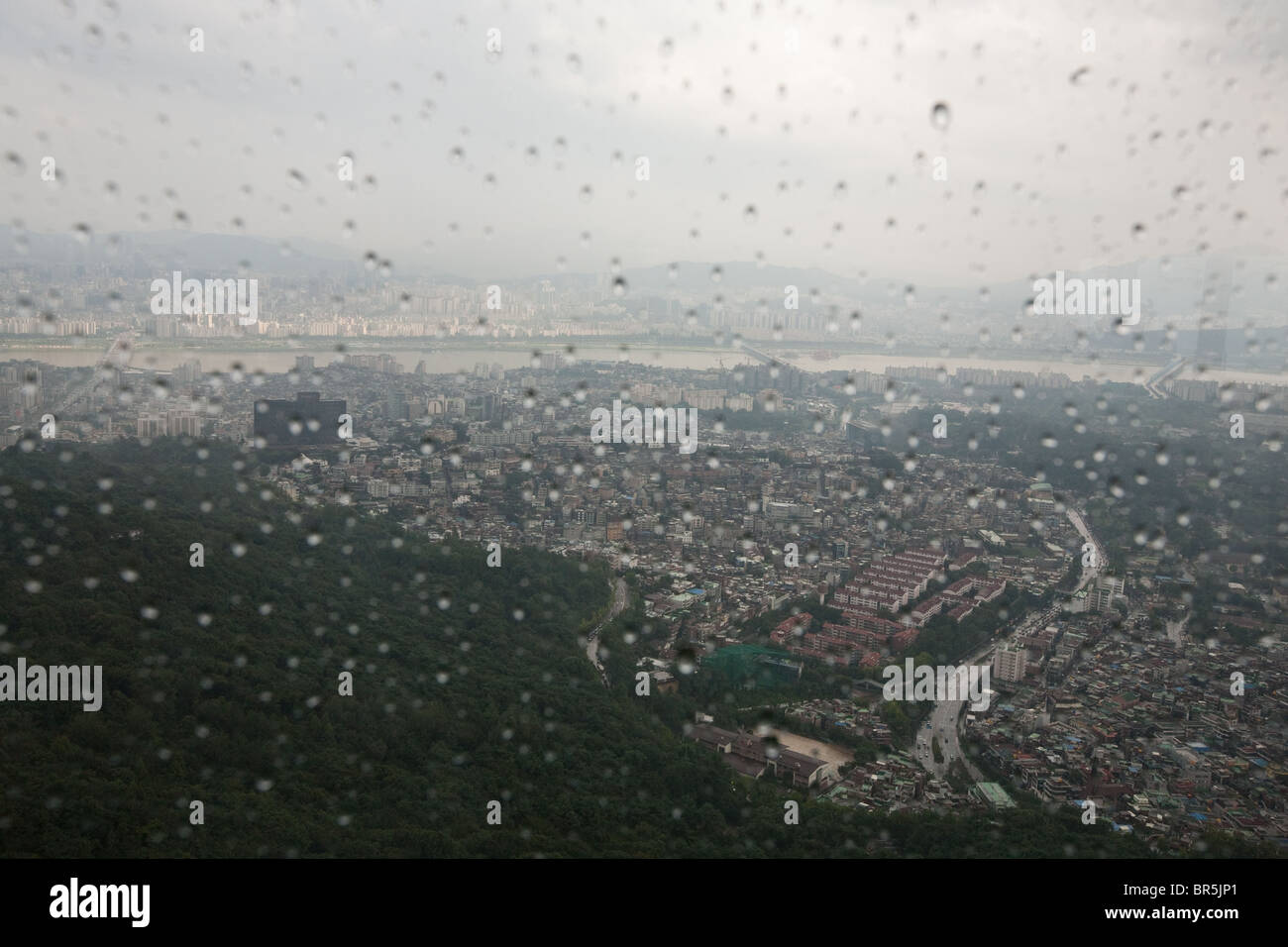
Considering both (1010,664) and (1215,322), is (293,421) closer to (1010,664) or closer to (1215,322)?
(1010,664)

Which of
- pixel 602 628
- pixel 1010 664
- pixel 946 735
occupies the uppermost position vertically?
pixel 602 628

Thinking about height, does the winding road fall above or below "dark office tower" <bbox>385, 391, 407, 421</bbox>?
below

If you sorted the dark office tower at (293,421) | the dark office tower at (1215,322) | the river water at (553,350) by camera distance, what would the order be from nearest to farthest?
the dark office tower at (1215,322)
the river water at (553,350)
the dark office tower at (293,421)

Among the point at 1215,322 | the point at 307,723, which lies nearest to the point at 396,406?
the point at 307,723

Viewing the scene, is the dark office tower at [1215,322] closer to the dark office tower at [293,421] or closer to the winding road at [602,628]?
the winding road at [602,628]

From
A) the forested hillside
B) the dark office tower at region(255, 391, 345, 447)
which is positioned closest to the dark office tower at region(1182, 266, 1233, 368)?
the forested hillside

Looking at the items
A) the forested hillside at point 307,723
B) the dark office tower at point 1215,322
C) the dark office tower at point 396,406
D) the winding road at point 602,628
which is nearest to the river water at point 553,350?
the dark office tower at point 1215,322

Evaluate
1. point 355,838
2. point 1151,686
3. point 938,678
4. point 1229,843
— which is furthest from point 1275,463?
point 355,838

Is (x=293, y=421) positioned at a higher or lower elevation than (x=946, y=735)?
higher

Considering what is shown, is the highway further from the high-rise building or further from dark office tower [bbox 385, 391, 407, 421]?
dark office tower [bbox 385, 391, 407, 421]
